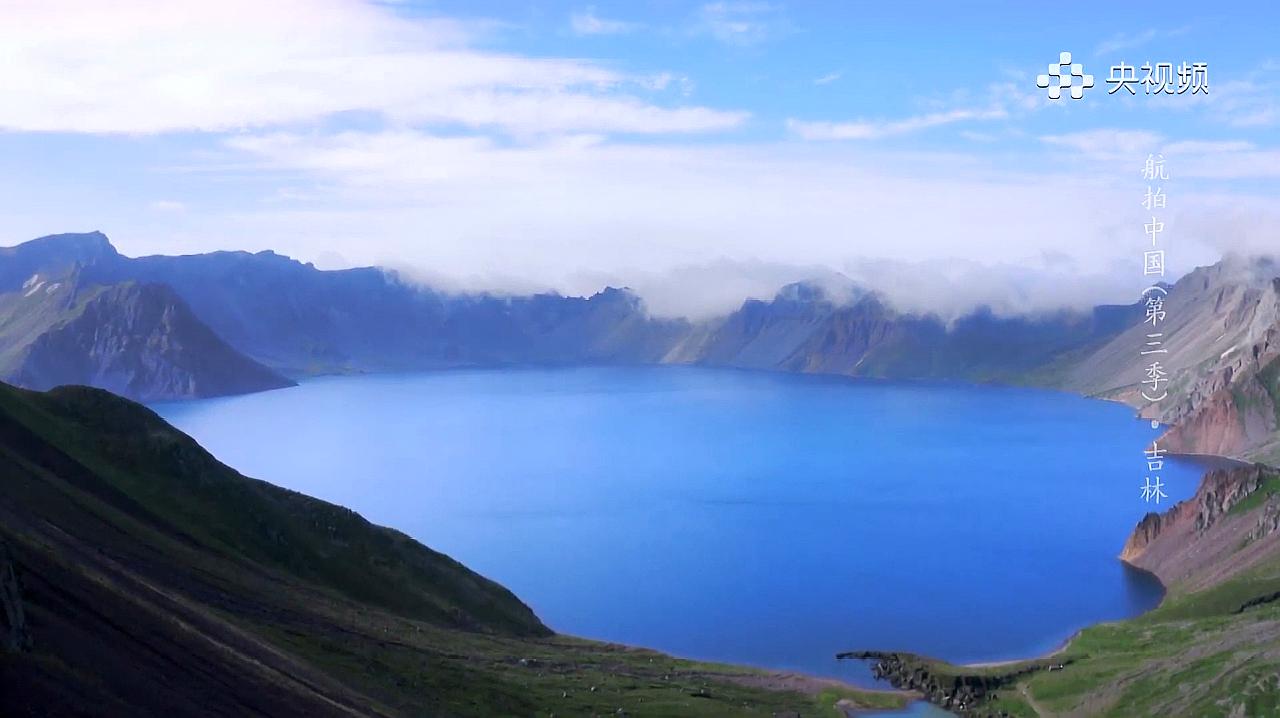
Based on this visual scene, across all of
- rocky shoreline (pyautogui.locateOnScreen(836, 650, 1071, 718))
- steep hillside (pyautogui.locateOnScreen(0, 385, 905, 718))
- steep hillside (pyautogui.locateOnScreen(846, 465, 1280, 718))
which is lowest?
steep hillside (pyautogui.locateOnScreen(0, 385, 905, 718))

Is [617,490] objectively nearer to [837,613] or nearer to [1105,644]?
[837,613]

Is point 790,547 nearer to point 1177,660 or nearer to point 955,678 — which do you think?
point 955,678

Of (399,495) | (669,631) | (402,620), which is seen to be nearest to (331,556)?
(402,620)

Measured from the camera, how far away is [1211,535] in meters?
118

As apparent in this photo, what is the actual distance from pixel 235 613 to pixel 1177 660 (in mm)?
63262

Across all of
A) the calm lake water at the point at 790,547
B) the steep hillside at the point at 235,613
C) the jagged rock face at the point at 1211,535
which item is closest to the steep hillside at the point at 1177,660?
the jagged rock face at the point at 1211,535

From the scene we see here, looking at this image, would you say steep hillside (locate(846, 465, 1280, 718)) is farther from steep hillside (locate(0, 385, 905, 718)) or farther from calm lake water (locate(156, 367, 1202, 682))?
steep hillside (locate(0, 385, 905, 718))

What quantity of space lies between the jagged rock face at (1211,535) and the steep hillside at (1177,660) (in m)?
0.22

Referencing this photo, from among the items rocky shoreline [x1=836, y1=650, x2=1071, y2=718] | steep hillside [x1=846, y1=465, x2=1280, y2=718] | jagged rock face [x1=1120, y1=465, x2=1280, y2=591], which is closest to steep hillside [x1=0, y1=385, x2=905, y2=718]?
rocky shoreline [x1=836, y1=650, x2=1071, y2=718]

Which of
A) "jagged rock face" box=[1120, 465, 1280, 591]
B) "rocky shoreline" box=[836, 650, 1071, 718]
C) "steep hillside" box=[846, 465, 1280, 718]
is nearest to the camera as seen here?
"steep hillside" box=[846, 465, 1280, 718]

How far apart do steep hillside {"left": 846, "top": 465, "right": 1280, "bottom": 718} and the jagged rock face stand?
22 cm

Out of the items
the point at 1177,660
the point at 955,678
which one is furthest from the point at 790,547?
the point at 1177,660

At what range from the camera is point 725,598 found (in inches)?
4210

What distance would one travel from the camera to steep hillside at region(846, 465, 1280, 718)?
70000 millimetres
